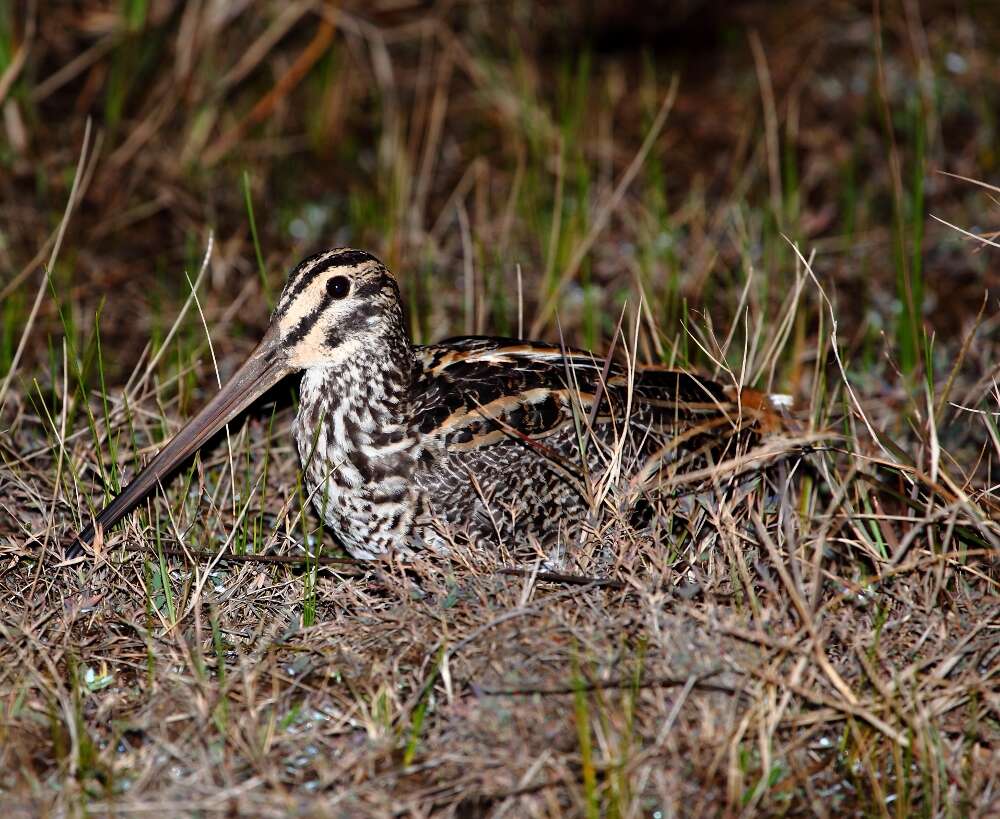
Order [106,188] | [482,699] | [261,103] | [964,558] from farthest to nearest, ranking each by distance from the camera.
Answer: [261,103]
[106,188]
[964,558]
[482,699]

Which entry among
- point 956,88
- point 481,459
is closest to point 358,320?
point 481,459

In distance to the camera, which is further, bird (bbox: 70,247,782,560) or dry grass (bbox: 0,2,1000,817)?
bird (bbox: 70,247,782,560)

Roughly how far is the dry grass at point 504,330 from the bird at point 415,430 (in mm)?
124

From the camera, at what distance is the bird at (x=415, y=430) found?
3707 mm

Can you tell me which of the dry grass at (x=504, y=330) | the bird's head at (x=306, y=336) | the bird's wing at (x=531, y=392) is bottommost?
the dry grass at (x=504, y=330)

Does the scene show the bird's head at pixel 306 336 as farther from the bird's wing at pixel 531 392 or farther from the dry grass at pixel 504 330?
the bird's wing at pixel 531 392

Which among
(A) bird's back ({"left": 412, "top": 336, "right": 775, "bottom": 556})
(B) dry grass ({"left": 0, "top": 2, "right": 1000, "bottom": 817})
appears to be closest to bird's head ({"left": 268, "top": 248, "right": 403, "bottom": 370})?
(A) bird's back ({"left": 412, "top": 336, "right": 775, "bottom": 556})

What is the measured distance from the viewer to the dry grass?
3.08 metres

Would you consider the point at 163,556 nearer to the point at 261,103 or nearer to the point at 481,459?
the point at 481,459

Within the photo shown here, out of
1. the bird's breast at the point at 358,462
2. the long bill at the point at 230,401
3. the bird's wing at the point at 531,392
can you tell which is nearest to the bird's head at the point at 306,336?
the long bill at the point at 230,401

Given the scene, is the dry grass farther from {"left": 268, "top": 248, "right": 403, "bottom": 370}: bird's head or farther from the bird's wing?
{"left": 268, "top": 248, "right": 403, "bottom": 370}: bird's head

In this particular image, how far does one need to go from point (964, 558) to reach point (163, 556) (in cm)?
199

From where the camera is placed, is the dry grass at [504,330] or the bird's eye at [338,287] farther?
the bird's eye at [338,287]

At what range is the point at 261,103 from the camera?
631 cm
